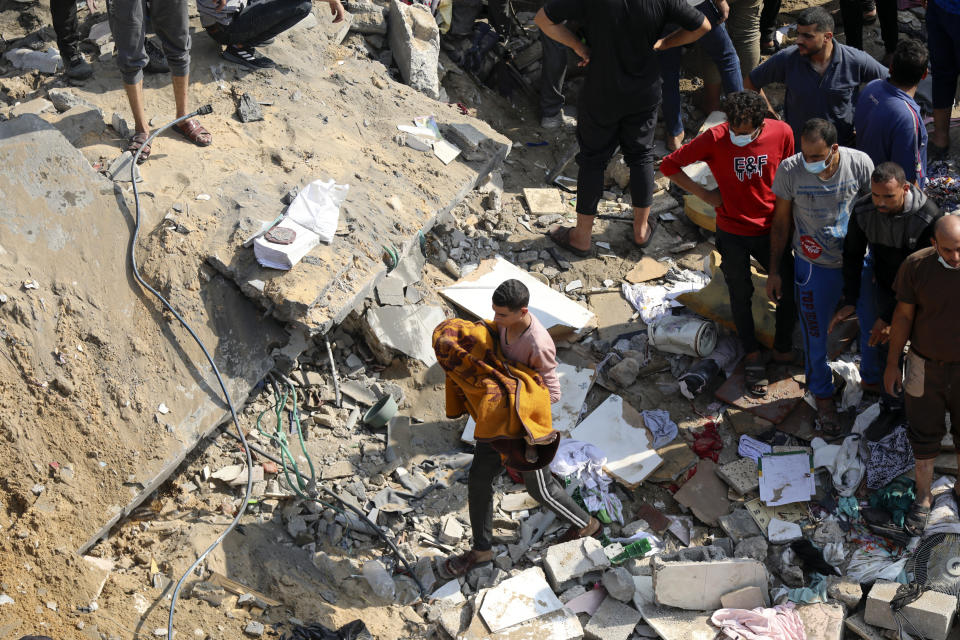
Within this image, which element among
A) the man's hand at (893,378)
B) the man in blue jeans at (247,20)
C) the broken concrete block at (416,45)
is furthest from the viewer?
the broken concrete block at (416,45)

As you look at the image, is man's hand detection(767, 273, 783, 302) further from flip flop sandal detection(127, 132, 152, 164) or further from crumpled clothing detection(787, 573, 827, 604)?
flip flop sandal detection(127, 132, 152, 164)

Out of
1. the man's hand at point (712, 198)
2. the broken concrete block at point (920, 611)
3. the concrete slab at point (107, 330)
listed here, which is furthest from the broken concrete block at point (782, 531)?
the concrete slab at point (107, 330)

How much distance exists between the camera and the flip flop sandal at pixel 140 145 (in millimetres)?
5964

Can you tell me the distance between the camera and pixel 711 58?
752 centimetres

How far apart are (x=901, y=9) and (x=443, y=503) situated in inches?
299

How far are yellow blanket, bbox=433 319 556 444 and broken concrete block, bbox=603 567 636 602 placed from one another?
953mm

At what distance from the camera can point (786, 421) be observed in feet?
19.0

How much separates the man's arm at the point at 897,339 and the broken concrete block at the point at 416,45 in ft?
15.6

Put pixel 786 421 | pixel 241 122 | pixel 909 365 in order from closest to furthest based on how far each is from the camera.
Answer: pixel 909 365, pixel 786 421, pixel 241 122

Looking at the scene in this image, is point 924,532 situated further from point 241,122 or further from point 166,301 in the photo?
point 241,122

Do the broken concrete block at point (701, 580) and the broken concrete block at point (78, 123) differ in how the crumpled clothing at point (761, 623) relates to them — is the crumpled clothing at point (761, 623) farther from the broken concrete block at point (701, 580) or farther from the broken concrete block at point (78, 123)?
the broken concrete block at point (78, 123)

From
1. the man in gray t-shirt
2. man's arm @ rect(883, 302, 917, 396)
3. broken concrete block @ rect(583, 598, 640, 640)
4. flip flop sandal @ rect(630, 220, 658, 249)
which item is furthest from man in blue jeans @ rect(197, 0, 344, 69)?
broken concrete block @ rect(583, 598, 640, 640)

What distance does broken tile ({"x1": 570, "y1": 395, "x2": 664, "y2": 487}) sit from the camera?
5.54 m

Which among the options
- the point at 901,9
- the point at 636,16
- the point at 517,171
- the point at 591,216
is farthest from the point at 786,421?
the point at 901,9
